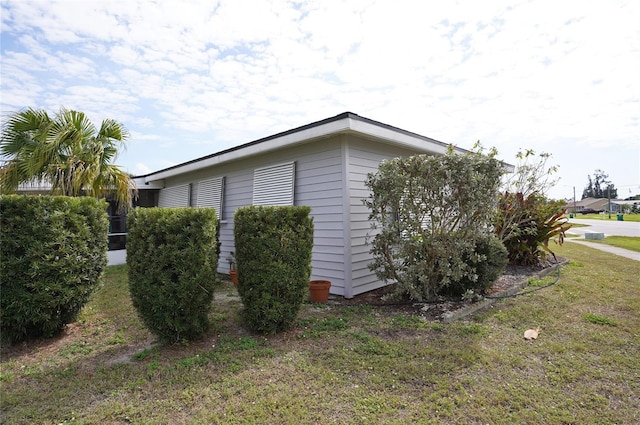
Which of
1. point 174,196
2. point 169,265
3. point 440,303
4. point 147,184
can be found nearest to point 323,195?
point 440,303

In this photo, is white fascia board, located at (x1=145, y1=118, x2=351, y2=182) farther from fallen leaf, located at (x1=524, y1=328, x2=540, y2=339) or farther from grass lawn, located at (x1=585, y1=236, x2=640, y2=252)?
grass lawn, located at (x1=585, y1=236, x2=640, y2=252)

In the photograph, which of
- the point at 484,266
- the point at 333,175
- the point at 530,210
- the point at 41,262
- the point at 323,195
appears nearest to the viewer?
the point at 41,262

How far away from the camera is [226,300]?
17.6 feet

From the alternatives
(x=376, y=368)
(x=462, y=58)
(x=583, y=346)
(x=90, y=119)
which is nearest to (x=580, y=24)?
(x=462, y=58)

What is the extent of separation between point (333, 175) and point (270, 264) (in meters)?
2.45

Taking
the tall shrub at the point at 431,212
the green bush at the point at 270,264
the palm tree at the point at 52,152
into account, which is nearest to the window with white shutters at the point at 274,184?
the tall shrub at the point at 431,212

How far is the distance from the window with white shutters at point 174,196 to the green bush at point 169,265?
652 cm

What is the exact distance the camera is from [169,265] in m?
3.12

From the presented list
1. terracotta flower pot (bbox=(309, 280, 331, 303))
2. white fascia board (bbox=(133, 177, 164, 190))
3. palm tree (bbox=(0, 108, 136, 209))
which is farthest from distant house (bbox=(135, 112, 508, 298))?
white fascia board (bbox=(133, 177, 164, 190))

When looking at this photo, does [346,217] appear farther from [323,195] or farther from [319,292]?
[319,292]

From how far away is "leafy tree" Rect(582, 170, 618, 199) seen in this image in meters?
81.8

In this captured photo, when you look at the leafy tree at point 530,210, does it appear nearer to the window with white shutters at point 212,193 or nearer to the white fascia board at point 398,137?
the white fascia board at point 398,137

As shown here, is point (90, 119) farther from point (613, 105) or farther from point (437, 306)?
point (613, 105)

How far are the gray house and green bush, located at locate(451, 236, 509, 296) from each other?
152 centimetres
